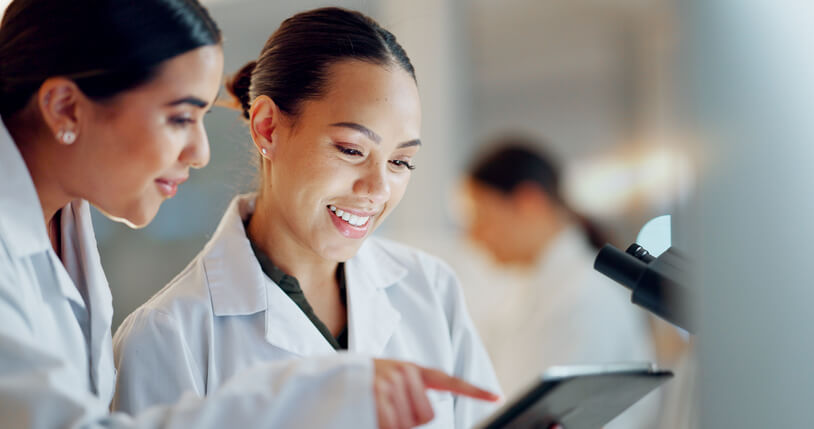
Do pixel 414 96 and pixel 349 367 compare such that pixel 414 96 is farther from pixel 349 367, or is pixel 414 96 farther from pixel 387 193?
pixel 349 367

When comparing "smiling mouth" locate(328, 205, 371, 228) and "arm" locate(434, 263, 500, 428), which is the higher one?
"smiling mouth" locate(328, 205, 371, 228)

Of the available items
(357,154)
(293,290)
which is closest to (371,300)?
(293,290)

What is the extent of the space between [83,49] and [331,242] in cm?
27


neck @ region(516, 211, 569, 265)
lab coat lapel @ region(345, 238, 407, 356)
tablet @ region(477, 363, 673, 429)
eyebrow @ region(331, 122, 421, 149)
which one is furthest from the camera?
neck @ region(516, 211, 569, 265)

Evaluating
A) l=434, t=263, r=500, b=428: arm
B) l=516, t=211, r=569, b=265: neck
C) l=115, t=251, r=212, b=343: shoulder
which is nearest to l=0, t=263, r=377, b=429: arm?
l=115, t=251, r=212, b=343: shoulder

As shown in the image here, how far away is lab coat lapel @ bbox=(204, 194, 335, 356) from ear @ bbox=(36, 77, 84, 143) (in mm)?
194

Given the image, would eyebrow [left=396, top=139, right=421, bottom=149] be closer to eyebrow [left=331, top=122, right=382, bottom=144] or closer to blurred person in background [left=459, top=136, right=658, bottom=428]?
eyebrow [left=331, top=122, right=382, bottom=144]

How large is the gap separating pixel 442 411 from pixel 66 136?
463 millimetres

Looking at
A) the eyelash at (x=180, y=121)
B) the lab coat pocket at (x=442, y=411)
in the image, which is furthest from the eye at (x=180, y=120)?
the lab coat pocket at (x=442, y=411)

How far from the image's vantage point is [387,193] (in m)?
0.65

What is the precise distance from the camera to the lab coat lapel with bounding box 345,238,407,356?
0.73m

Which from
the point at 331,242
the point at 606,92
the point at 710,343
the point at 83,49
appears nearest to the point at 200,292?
A: the point at 331,242

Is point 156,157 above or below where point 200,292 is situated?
above

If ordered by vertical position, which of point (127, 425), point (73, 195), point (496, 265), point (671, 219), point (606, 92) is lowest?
point (496, 265)
